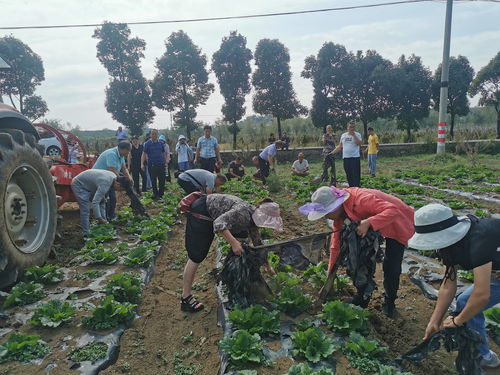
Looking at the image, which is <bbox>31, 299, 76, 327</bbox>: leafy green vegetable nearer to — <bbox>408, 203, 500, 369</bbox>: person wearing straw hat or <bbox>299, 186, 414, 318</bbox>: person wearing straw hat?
<bbox>299, 186, 414, 318</bbox>: person wearing straw hat

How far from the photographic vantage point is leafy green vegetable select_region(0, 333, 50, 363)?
2.84m

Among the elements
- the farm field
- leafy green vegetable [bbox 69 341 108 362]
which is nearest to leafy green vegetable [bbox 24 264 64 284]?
the farm field

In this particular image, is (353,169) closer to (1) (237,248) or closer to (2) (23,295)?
(1) (237,248)

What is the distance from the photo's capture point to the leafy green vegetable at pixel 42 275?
4.25 meters

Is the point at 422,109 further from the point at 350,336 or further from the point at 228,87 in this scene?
the point at 350,336

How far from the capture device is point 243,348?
110 inches

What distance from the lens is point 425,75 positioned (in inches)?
915

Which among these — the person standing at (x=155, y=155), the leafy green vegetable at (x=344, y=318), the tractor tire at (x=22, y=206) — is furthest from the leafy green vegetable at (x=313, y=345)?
the person standing at (x=155, y=155)

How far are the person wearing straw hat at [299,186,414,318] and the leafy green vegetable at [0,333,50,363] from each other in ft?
7.86

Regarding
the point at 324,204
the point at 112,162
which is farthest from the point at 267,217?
the point at 112,162

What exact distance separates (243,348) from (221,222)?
40.7 inches

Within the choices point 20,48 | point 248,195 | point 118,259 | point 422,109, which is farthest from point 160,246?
point 20,48

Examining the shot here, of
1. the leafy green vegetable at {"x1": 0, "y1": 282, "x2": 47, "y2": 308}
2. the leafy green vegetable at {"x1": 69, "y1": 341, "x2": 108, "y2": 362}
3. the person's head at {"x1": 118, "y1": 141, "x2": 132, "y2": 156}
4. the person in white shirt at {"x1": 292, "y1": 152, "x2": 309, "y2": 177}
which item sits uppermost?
the person's head at {"x1": 118, "y1": 141, "x2": 132, "y2": 156}

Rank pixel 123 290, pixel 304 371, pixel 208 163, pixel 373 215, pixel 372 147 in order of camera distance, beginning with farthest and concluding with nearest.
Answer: pixel 372 147 → pixel 208 163 → pixel 123 290 → pixel 373 215 → pixel 304 371
